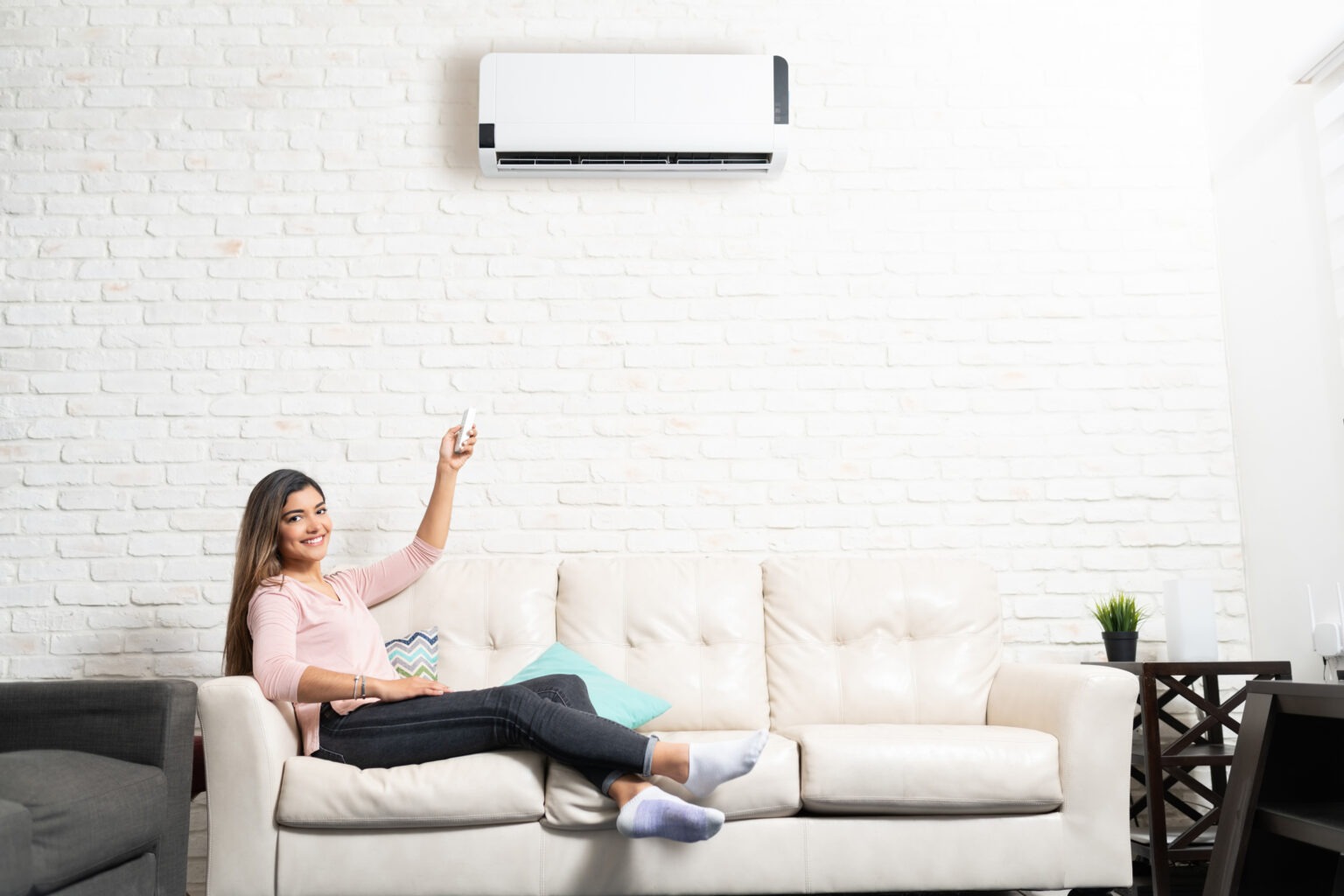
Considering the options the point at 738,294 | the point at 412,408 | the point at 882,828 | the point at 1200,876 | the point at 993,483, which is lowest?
the point at 1200,876

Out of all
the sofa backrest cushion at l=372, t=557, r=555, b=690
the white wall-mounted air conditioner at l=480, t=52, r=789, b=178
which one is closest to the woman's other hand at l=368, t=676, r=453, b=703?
the sofa backrest cushion at l=372, t=557, r=555, b=690

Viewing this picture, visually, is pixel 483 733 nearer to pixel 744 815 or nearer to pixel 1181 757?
pixel 744 815

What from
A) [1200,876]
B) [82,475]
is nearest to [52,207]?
[82,475]

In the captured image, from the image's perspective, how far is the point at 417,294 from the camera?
10.7 feet

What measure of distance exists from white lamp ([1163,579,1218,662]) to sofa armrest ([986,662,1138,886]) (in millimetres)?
582

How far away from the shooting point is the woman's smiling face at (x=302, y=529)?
8.41 feet

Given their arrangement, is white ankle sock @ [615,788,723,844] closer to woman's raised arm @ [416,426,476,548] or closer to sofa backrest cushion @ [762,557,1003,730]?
sofa backrest cushion @ [762,557,1003,730]

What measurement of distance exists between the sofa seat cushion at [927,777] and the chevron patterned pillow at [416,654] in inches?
39.3

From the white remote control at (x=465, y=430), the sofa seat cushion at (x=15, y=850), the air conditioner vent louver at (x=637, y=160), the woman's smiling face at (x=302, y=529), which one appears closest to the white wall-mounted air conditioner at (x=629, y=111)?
the air conditioner vent louver at (x=637, y=160)

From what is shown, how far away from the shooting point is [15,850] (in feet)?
5.52

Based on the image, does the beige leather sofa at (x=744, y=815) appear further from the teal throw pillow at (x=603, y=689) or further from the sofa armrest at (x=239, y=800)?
the teal throw pillow at (x=603, y=689)

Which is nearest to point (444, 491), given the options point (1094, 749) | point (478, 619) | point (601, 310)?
point (478, 619)

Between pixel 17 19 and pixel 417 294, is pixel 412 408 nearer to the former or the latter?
pixel 417 294

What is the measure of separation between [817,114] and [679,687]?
1.84m
